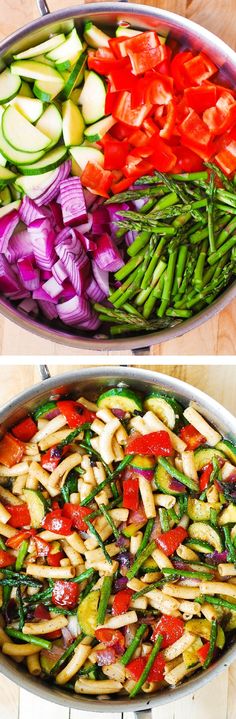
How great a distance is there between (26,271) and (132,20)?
742 millimetres

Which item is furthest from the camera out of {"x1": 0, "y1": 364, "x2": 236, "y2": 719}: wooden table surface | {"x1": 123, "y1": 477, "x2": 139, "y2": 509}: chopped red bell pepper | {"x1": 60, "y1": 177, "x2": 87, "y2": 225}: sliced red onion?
{"x1": 0, "y1": 364, "x2": 236, "y2": 719}: wooden table surface

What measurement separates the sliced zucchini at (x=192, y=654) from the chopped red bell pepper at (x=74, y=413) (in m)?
0.66

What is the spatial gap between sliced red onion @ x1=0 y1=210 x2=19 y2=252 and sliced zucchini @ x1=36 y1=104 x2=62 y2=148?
0.73 ft

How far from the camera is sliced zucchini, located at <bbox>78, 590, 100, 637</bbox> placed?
2.20 m

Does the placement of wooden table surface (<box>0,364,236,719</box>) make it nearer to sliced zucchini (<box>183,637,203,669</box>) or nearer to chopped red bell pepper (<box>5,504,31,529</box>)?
sliced zucchini (<box>183,637,203,669</box>)

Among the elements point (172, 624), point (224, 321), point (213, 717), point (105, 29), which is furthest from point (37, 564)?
point (105, 29)

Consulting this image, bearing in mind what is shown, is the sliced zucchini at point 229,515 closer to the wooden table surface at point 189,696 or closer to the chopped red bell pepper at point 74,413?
the wooden table surface at point 189,696

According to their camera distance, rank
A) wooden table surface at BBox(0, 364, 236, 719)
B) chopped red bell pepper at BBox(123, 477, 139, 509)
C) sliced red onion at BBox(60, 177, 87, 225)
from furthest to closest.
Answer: wooden table surface at BBox(0, 364, 236, 719) → chopped red bell pepper at BBox(123, 477, 139, 509) → sliced red onion at BBox(60, 177, 87, 225)

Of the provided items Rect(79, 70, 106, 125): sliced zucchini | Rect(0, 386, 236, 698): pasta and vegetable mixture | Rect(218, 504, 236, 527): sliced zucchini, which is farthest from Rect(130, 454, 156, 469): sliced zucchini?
Rect(79, 70, 106, 125): sliced zucchini

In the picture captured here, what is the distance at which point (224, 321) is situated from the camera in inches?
98.8

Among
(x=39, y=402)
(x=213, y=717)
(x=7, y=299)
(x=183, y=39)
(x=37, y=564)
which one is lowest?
(x=213, y=717)

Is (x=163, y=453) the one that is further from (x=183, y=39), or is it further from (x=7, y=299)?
(x=183, y=39)

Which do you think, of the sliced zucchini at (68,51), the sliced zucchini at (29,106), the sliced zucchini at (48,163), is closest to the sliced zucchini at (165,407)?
the sliced zucchini at (48,163)

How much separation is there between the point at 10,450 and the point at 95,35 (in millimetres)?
1166
